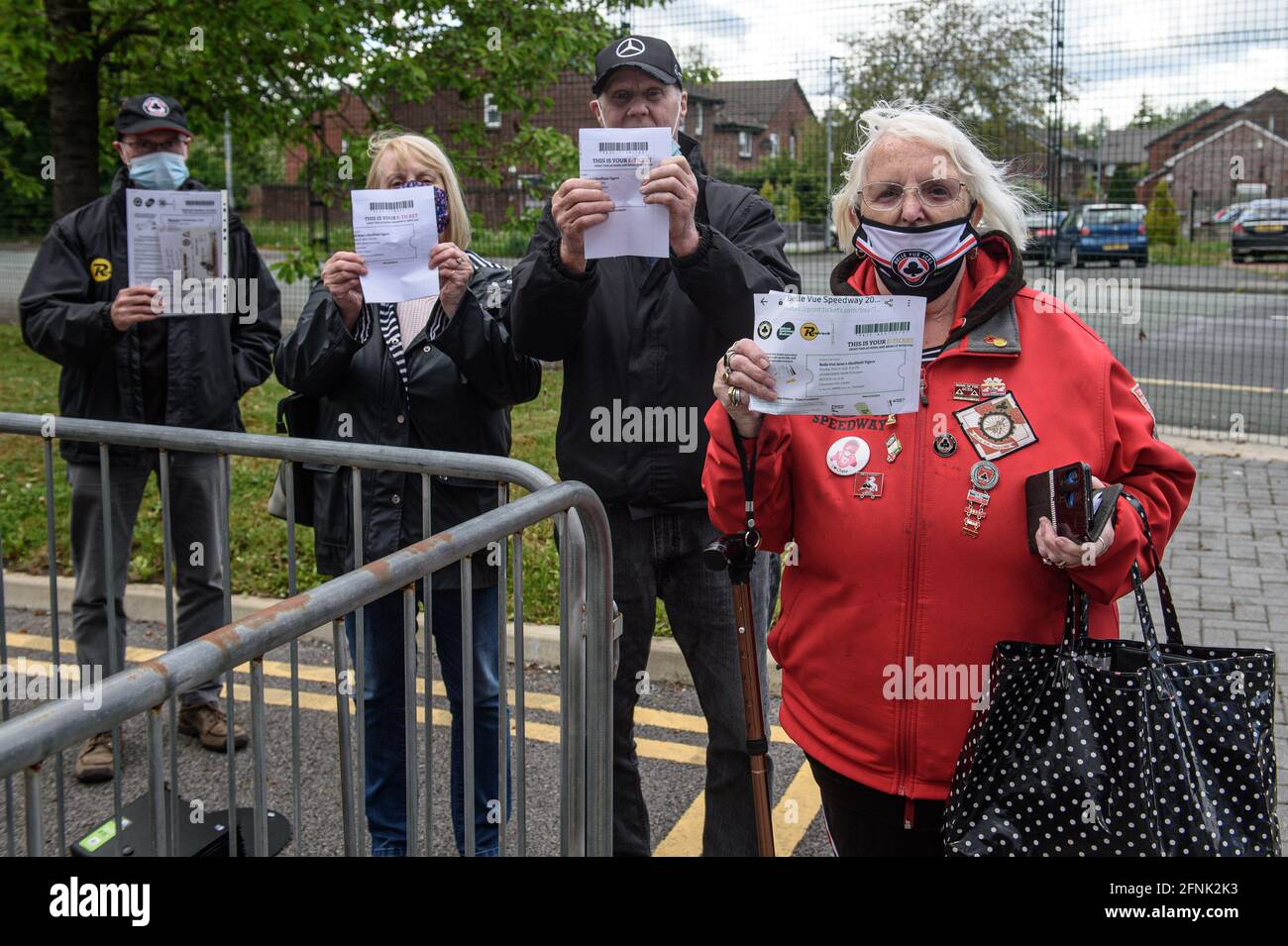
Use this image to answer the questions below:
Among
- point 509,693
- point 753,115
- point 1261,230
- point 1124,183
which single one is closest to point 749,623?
point 509,693

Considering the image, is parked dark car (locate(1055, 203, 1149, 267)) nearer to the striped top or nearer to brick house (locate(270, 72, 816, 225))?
brick house (locate(270, 72, 816, 225))

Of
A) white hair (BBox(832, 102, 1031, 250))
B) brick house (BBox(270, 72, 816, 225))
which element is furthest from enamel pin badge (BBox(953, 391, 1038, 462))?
brick house (BBox(270, 72, 816, 225))

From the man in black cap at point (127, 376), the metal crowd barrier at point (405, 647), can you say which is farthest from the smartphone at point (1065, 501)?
the man in black cap at point (127, 376)

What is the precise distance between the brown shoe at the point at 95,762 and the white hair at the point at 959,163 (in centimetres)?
326

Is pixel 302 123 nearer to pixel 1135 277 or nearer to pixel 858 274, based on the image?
pixel 858 274

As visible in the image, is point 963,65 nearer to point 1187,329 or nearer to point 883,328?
point 1187,329

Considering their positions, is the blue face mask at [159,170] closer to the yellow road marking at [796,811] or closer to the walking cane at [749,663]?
the walking cane at [749,663]

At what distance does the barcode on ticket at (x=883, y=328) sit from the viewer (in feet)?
7.13

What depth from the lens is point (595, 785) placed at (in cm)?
264

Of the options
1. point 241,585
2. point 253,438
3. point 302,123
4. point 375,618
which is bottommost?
point 241,585

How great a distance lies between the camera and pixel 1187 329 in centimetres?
1706

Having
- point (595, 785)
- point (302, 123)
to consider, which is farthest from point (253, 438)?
point (302, 123)

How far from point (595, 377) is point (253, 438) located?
0.87m

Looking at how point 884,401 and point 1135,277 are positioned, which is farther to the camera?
point 1135,277
